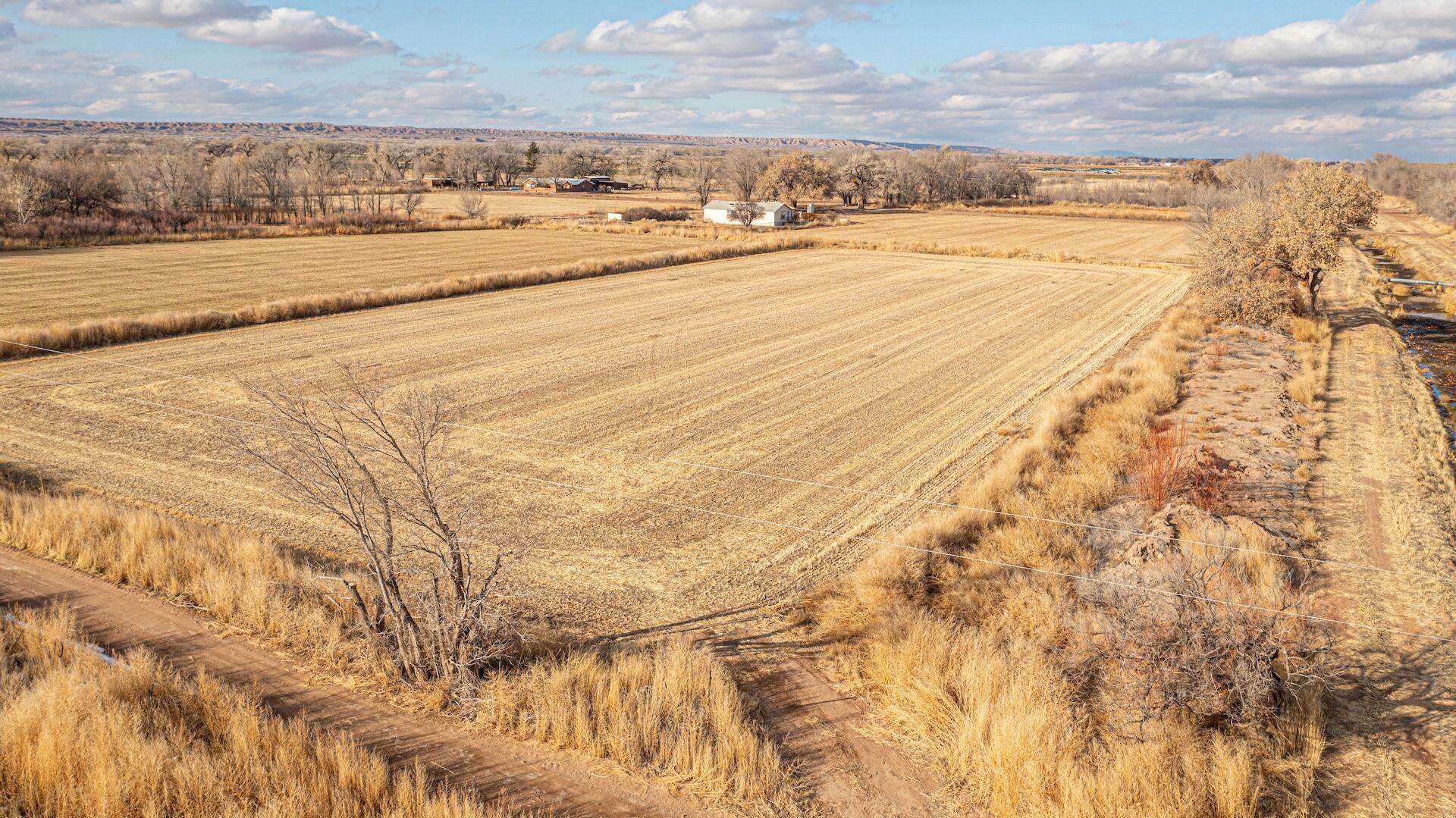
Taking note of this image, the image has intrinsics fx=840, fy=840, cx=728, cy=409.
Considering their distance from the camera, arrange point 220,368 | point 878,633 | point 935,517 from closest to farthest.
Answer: point 878,633, point 935,517, point 220,368

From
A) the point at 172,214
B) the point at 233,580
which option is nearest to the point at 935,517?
the point at 233,580

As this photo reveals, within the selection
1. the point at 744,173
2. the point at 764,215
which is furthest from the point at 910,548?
the point at 744,173

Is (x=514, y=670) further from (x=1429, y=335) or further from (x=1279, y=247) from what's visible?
(x=1429, y=335)

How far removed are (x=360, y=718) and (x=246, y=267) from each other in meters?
43.7

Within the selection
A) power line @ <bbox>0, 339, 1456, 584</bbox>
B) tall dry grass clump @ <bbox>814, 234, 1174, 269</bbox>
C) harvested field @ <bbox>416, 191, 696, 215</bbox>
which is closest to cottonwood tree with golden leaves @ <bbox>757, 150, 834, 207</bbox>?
harvested field @ <bbox>416, 191, 696, 215</bbox>

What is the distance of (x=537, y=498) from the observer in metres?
14.8

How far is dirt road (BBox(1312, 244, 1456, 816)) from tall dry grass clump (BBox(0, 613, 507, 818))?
8.17 metres

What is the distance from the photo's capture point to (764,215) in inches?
3263

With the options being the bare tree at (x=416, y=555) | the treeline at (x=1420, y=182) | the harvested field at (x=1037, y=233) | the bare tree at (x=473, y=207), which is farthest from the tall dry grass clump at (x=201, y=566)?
the treeline at (x=1420, y=182)

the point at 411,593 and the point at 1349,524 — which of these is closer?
the point at 411,593

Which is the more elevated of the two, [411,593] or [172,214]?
[172,214]

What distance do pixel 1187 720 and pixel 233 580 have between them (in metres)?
11.1

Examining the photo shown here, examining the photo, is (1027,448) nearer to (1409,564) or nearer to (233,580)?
(1409,564)

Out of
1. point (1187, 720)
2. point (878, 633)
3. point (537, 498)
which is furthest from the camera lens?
point (537, 498)
